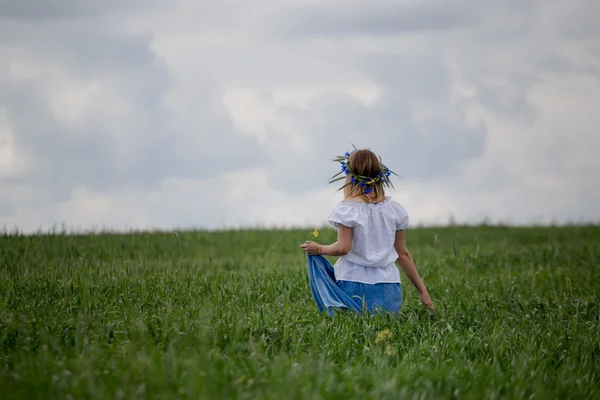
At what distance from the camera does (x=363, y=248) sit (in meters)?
7.37

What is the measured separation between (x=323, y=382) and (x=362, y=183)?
309cm

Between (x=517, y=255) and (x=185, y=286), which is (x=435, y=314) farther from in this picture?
(x=517, y=255)

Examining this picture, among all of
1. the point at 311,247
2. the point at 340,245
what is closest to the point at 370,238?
the point at 340,245

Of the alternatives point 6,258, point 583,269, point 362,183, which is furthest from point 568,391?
point 6,258

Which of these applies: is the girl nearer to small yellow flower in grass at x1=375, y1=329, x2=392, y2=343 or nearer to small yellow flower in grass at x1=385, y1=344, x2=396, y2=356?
small yellow flower in grass at x1=375, y1=329, x2=392, y2=343

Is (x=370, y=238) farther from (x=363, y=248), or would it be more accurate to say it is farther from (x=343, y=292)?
(x=343, y=292)

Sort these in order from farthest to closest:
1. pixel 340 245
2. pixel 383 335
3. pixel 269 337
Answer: pixel 340 245 → pixel 383 335 → pixel 269 337

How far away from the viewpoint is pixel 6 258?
464 inches

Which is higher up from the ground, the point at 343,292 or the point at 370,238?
the point at 370,238

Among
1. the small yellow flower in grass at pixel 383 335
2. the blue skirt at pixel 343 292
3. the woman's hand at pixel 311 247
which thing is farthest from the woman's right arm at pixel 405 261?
the small yellow flower in grass at pixel 383 335

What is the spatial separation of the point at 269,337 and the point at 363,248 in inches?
69.7

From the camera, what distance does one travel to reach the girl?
23.8 ft

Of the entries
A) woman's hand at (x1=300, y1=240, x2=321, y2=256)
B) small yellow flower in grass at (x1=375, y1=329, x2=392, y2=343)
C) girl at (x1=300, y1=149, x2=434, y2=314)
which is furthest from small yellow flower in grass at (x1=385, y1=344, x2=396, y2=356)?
woman's hand at (x1=300, y1=240, x2=321, y2=256)

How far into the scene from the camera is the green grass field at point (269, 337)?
459 centimetres
